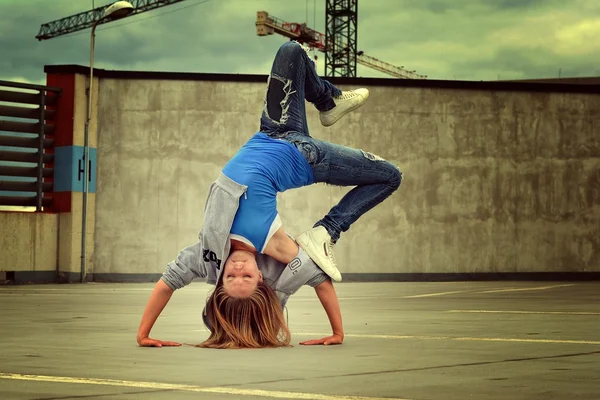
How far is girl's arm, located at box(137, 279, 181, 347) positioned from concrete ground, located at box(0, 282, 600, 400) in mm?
209

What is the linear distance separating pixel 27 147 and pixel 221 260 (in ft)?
67.3

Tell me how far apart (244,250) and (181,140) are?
68.5ft

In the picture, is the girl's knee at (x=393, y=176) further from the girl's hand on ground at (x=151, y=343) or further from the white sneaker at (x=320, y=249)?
the girl's hand on ground at (x=151, y=343)

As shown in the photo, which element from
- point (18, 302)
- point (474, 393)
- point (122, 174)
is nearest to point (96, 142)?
point (122, 174)

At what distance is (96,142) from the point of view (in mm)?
27391

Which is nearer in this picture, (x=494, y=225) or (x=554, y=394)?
(x=554, y=394)

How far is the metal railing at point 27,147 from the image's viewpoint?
26.1m

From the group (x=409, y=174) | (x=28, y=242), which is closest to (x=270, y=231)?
(x=28, y=242)

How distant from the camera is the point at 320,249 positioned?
7.49 metres

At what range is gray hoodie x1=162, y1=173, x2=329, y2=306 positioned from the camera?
7.02 m

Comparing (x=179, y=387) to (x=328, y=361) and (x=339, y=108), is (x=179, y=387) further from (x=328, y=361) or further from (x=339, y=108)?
(x=339, y=108)

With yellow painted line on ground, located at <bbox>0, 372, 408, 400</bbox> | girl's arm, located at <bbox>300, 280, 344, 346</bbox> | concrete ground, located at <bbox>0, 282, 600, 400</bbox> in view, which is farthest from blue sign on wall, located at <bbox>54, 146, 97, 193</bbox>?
yellow painted line on ground, located at <bbox>0, 372, 408, 400</bbox>

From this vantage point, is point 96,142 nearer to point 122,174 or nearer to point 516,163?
→ point 122,174

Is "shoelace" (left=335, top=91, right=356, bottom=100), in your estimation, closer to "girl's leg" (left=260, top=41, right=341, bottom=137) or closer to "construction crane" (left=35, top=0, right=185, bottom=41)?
"girl's leg" (left=260, top=41, right=341, bottom=137)
